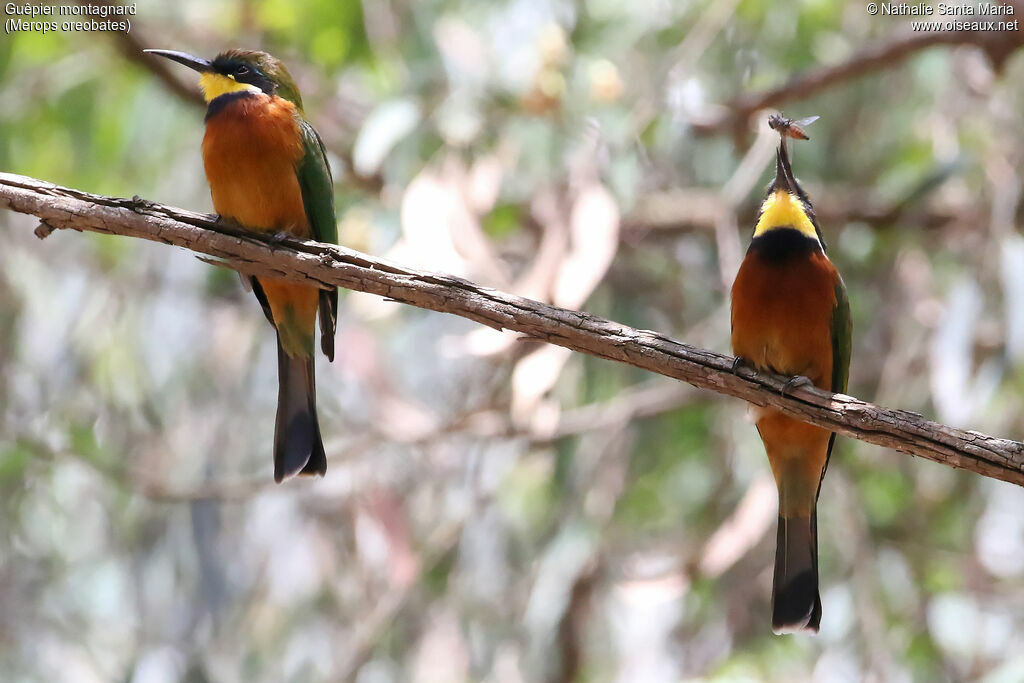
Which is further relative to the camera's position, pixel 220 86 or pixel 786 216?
pixel 220 86

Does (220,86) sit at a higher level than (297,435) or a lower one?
higher

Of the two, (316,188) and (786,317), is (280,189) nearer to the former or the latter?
(316,188)

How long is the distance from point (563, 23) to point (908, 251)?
2043 millimetres

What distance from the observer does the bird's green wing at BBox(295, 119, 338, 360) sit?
3.30m

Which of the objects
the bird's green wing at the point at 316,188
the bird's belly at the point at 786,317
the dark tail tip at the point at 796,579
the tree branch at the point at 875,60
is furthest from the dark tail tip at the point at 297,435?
the tree branch at the point at 875,60

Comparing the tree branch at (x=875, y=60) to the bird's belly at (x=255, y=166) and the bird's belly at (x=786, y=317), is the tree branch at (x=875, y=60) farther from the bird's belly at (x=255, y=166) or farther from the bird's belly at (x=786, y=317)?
the bird's belly at (x=255, y=166)

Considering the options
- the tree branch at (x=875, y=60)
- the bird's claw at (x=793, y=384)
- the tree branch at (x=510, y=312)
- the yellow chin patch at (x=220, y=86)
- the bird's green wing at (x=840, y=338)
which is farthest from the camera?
the tree branch at (x=875, y=60)

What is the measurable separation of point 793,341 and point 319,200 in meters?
1.37

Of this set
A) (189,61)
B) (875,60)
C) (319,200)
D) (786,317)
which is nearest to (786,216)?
(786,317)

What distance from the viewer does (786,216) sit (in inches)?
125

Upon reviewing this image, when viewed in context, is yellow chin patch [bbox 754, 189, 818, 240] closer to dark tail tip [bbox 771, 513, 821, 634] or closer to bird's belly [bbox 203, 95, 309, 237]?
dark tail tip [bbox 771, 513, 821, 634]

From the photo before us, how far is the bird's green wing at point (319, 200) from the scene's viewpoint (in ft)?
10.8

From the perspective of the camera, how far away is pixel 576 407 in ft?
16.7

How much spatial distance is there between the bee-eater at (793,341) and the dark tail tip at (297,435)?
1.17 meters
